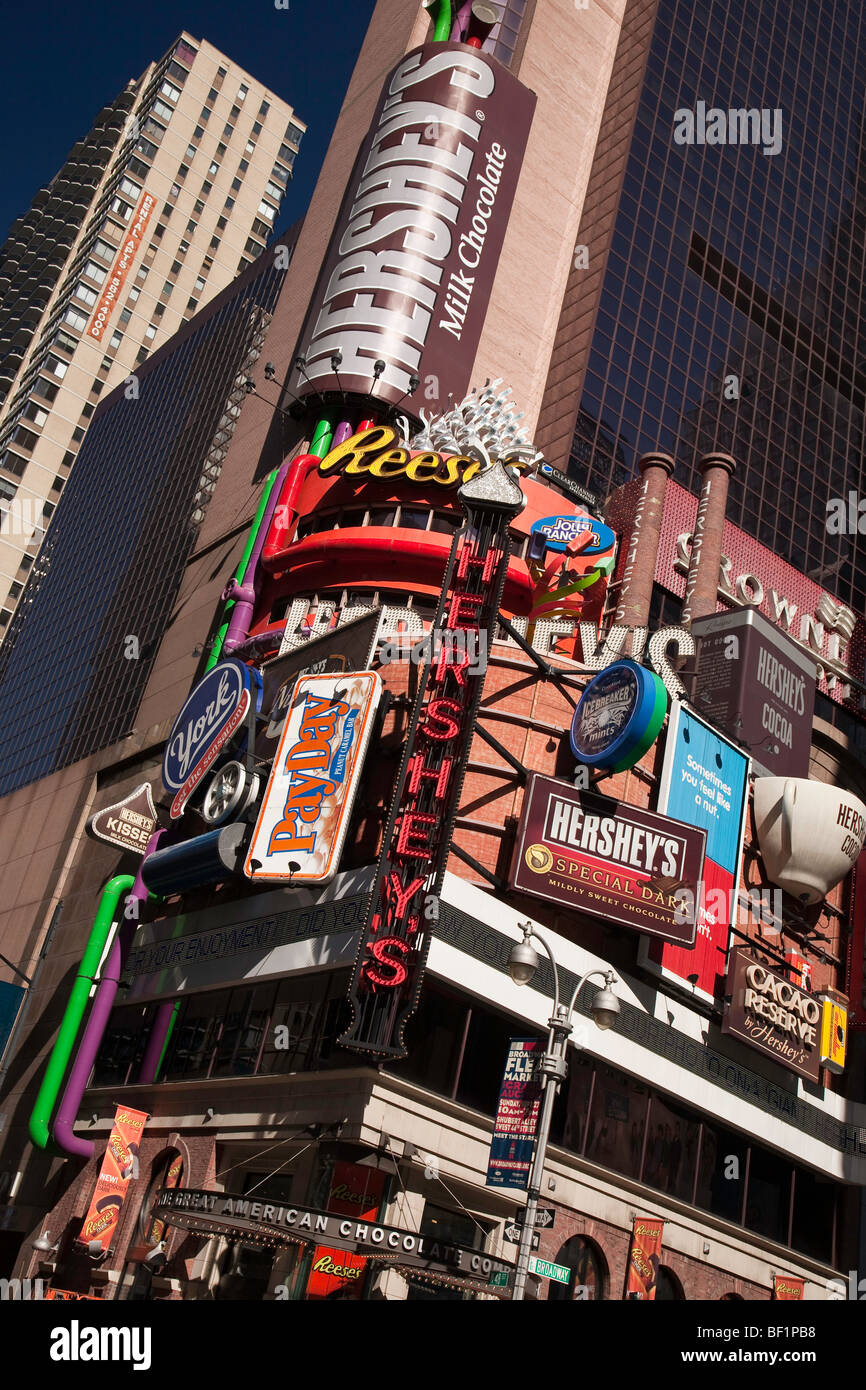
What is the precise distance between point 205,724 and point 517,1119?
17.3 metres

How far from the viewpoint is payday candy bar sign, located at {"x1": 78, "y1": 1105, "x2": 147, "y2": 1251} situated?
28.6 metres

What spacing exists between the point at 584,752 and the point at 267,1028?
10064 mm

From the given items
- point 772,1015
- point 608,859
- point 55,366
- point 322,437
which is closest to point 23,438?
point 55,366

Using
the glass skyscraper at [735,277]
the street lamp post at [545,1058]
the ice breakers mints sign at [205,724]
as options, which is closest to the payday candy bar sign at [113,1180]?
the ice breakers mints sign at [205,724]

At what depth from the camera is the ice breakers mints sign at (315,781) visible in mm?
28003

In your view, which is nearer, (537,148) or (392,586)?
(392,586)

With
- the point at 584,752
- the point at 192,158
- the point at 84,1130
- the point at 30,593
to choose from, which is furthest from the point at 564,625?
the point at 192,158

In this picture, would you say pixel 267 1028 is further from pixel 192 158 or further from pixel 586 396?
pixel 192 158

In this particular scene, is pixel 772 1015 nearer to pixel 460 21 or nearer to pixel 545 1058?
pixel 545 1058

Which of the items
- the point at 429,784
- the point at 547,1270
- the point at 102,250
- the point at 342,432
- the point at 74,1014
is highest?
the point at 102,250

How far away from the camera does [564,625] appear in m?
34.8

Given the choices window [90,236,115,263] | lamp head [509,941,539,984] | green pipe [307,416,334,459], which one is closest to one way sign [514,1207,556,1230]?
lamp head [509,941,539,984]

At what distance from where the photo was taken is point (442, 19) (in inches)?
2099

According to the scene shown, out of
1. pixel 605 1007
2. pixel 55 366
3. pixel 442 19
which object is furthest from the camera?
pixel 55 366
